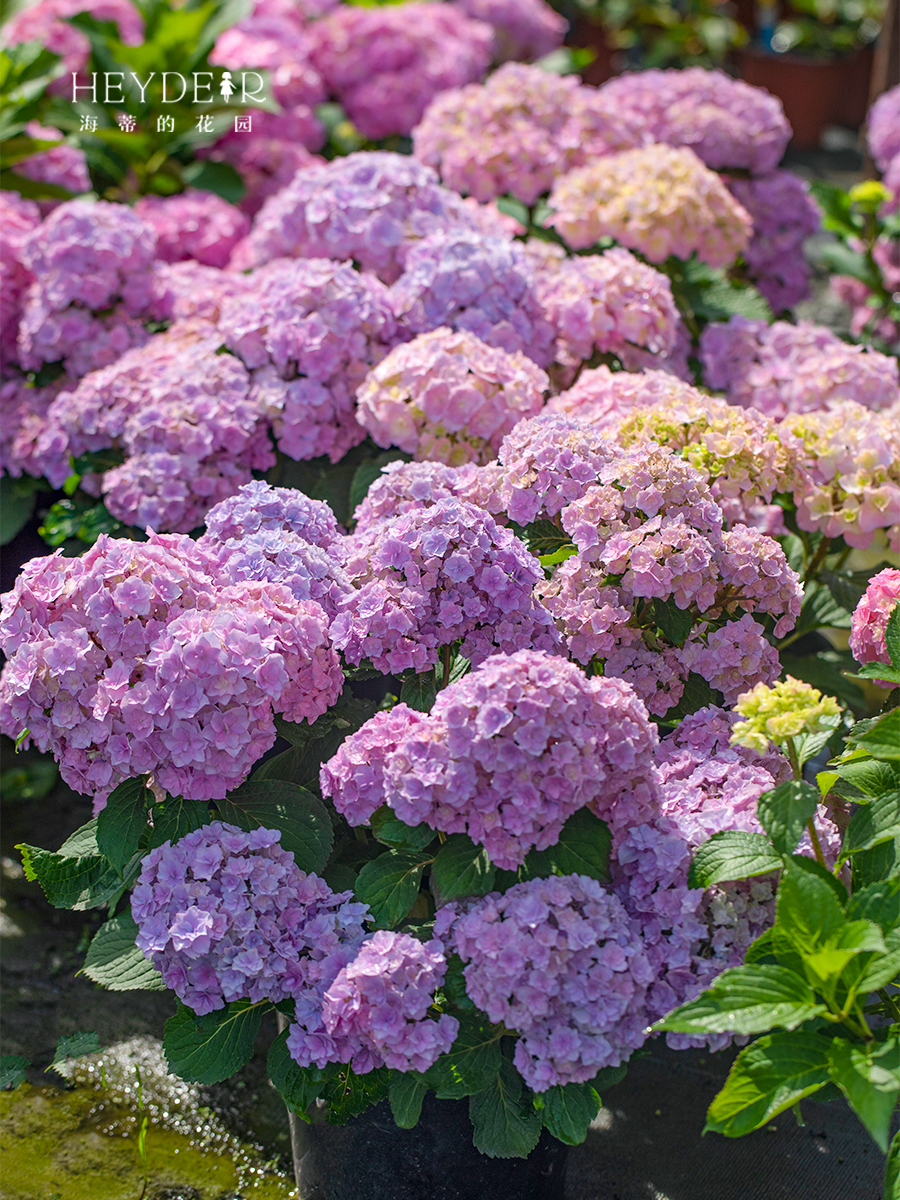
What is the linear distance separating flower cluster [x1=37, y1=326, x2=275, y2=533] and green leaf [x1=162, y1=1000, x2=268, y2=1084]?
3.45ft

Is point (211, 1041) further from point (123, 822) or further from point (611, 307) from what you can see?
point (611, 307)

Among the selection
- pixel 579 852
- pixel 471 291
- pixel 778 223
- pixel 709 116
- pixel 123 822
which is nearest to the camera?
pixel 579 852

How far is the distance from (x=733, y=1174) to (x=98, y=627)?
1393mm

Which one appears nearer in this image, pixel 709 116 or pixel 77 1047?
pixel 77 1047

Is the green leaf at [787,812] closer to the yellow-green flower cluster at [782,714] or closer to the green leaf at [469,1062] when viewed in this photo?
the yellow-green flower cluster at [782,714]

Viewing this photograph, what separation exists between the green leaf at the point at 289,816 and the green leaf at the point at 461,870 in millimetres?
213

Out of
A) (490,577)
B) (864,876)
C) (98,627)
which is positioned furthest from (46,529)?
(864,876)

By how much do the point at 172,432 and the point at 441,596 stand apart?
88cm

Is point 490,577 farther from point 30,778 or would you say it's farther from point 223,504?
point 30,778

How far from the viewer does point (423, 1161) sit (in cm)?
183

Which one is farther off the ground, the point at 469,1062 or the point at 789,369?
the point at 789,369

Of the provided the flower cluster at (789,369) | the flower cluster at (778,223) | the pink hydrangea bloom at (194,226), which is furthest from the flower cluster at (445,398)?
the flower cluster at (778,223)

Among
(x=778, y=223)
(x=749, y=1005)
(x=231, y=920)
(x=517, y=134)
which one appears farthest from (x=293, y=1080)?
(x=778, y=223)

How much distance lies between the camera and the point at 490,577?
184 centimetres
